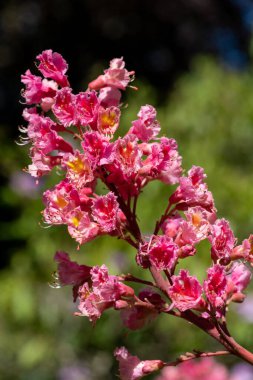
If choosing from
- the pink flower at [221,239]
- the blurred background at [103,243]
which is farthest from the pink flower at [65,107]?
the blurred background at [103,243]

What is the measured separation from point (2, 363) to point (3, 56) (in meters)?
5.56

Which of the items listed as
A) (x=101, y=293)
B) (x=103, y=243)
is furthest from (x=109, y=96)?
(x=103, y=243)

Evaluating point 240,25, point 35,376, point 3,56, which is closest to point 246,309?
point 35,376

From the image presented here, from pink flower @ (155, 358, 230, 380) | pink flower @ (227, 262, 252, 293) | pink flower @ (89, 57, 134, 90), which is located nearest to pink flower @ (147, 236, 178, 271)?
pink flower @ (227, 262, 252, 293)

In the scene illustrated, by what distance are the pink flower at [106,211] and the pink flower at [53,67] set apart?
7.3 inches

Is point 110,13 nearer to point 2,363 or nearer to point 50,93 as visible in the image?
point 2,363

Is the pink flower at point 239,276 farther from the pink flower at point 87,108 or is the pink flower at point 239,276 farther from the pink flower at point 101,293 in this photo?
the pink flower at point 87,108

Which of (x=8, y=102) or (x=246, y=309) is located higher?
(x=8, y=102)

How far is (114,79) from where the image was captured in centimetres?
99

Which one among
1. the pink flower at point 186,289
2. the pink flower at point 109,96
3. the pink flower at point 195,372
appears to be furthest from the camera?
the pink flower at point 195,372

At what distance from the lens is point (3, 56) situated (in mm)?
8594

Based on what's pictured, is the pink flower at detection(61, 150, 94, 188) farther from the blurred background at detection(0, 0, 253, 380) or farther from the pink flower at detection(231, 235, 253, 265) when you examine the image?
the blurred background at detection(0, 0, 253, 380)

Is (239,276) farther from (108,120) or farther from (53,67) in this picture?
(53,67)

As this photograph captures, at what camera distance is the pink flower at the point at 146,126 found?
3.09 ft
